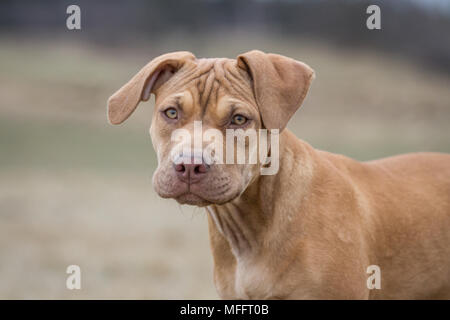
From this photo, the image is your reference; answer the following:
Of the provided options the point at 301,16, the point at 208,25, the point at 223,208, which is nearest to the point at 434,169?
the point at 223,208

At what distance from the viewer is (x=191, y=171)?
3.61 m

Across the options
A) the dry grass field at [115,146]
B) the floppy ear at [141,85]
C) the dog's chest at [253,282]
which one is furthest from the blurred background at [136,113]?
the floppy ear at [141,85]

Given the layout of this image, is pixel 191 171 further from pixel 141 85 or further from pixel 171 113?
pixel 141 85

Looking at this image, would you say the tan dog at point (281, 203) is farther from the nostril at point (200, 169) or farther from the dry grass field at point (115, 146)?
the dry grass field at point (115, 146)

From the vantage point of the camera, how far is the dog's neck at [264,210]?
4078 mm

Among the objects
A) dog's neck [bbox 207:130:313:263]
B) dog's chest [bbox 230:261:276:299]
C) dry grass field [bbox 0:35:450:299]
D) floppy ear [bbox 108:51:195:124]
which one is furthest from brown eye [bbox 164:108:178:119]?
dry grass field [bbox 0:35:450:299]

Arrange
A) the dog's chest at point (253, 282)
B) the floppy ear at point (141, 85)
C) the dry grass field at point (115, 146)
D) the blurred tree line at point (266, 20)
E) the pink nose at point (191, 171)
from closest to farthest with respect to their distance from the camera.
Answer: the pink nose at point (191, 171)
the dog's chest at point (253, 282)
the floppy ear at point (141, 85)
the dry grass field at point (115, 146)
the blurred tree line at point (266, 20)

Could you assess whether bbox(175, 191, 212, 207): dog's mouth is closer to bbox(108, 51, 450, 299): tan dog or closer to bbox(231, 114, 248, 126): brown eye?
bbox(108, 51, 450, 299): tan dog

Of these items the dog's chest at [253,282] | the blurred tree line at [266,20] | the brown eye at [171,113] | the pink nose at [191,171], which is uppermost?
the blurred tree line at [266,20]

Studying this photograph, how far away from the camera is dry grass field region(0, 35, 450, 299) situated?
8.05m

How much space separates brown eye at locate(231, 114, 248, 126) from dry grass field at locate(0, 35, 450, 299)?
1.49 meters

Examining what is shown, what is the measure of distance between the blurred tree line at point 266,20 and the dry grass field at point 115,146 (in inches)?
38.2

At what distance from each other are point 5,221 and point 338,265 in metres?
8.18

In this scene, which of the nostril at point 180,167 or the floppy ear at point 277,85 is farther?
the floppy ear at point 277,85
